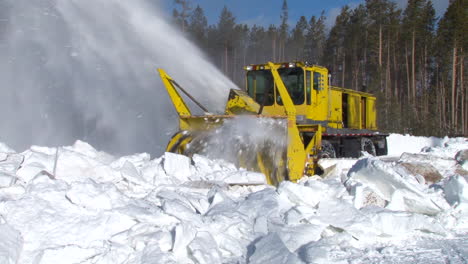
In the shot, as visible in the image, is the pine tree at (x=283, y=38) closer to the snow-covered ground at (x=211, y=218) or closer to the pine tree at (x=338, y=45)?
the pine tree at (x=338, y=45)

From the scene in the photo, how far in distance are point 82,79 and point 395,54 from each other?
29.6 metres

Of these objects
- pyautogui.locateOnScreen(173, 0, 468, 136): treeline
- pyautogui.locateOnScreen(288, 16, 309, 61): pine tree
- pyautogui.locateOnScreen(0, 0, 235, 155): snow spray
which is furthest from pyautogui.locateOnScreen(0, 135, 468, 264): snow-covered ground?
pyautogui.locateOnScreen(288, 16, 309, 61): pine tree

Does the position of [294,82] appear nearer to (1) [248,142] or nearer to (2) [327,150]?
(2) [327,150]

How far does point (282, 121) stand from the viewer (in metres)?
7.78

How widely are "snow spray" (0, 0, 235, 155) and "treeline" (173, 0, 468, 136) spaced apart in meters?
12.2

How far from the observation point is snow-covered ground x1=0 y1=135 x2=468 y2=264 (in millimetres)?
4035

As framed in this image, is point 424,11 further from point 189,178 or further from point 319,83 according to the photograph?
point 189,178

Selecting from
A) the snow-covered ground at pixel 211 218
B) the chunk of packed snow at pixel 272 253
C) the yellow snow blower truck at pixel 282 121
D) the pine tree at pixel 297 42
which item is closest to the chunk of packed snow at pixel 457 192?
the snow-covered ground at pixel 211 218

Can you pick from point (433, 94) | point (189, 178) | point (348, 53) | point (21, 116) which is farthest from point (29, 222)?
point (433, 94)

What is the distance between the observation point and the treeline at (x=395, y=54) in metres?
34.5

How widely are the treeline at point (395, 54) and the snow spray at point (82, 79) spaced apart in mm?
12185

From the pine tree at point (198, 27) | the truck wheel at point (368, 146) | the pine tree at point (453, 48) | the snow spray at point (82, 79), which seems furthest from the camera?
the pine tree at point (198, 27)

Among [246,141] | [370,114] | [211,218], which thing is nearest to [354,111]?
[370,114]

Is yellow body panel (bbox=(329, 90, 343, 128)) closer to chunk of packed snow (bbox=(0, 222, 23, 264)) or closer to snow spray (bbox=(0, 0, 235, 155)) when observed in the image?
snow spray (bbox=(0, 0, 235, 155))
